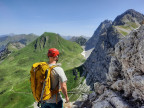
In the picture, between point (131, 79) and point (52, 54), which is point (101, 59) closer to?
point (131, 79)

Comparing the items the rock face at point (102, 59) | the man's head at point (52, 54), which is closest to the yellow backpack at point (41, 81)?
the man's head at point (52, 54)

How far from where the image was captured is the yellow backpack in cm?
796

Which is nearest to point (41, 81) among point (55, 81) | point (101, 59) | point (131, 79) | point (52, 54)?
point (55, 81)

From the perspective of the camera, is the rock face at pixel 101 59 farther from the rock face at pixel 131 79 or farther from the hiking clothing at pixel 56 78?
the hiking clothing at pixel 56 78

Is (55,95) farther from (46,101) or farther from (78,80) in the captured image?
(78,80)

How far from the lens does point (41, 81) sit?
26.1ft

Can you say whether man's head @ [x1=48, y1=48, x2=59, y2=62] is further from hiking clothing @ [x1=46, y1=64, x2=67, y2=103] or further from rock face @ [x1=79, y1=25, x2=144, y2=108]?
rock face @ [x1=79, y1=25, x2=144, y2=108]

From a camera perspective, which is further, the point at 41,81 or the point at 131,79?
the point at 131,79

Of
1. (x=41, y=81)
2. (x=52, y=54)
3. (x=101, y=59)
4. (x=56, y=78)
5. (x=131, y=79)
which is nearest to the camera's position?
(x=41, y=81)

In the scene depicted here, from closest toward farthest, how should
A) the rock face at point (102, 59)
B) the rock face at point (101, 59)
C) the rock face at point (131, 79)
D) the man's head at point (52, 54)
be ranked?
1. the man's head at point (52, 54)
2. the rock face at point (131, 79)
3. the rock face at point (102, 59)
4. the rock face at point (101, 59)

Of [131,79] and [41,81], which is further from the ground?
[41,81]

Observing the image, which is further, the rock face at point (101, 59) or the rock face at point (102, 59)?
the rock face at point (101, 59)

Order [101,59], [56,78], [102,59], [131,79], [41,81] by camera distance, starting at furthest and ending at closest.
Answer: [101,59] < [102,59] < [131,79] < [56,78] < [41,81]

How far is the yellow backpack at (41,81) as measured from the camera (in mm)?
7957
